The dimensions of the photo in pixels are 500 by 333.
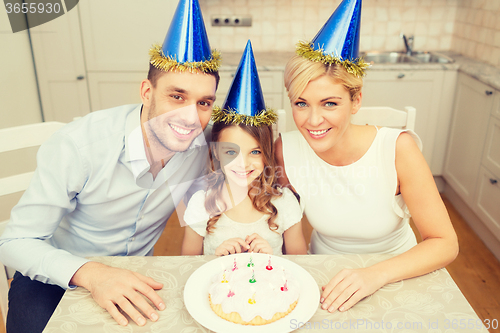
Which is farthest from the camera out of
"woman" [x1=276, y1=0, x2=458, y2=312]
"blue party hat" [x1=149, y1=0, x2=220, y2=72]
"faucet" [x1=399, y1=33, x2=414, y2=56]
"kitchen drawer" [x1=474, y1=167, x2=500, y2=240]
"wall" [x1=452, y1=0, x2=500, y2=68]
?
"faucet" [x1=399, y1=33, x2=414, y2=56]

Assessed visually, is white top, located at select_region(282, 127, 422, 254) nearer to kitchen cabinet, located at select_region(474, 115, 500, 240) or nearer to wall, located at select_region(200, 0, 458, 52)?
kitchen cabinet, located at select_region(474, 115, 500, 240)

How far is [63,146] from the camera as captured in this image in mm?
1181

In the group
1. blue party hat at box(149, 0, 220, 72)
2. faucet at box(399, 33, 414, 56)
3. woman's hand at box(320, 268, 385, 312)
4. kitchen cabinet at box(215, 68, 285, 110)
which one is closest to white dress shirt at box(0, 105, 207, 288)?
blue party hat at box(149, 0, 220, 72)

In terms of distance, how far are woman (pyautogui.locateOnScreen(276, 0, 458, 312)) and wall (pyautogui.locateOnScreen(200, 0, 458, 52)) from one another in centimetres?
206

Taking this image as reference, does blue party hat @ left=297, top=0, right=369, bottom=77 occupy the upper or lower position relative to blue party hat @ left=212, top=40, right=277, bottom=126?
upper

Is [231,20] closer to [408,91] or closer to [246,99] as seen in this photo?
[408,91]

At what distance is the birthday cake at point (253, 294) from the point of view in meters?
0.81

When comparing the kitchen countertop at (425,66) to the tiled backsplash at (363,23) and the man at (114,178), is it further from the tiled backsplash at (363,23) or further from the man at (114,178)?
the man at (114,178)

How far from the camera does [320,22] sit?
10.5 feet

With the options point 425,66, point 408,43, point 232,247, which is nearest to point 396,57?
point 408,43

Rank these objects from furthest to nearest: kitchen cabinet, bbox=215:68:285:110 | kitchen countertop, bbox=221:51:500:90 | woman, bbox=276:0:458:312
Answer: kitchen cabinet, bbox=215:68:285:110 → kitchen countertop, bbox=221:51:500:90 → woman, bbox=276:0:458:312

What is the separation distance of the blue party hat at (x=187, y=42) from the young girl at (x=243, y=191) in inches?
4.9

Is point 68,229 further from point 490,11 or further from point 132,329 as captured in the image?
point 490,11

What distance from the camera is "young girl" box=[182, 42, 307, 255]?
122 cm
